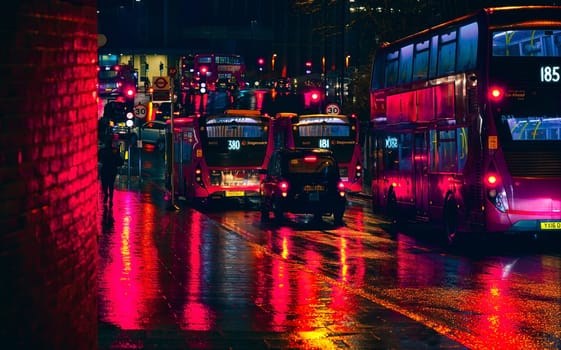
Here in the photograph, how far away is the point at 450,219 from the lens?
78.8ft

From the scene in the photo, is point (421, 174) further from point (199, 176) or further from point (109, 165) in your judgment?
point (199, 176)

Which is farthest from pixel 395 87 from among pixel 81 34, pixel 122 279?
pixel 81 34

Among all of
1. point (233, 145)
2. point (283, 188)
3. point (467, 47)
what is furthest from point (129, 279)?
point (233, 145)

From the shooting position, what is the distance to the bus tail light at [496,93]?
21734mm

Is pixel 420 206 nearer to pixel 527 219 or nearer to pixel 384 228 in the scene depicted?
pixel 384 228

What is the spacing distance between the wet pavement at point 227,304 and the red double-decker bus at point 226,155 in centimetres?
1142

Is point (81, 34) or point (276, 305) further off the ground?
point (81, 34)

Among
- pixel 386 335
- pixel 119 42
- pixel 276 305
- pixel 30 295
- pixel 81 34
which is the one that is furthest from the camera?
pixel 119 42

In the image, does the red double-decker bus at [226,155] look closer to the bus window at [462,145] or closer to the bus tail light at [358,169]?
the bus tail light at [358,169]

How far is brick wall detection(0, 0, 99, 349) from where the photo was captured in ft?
14.6

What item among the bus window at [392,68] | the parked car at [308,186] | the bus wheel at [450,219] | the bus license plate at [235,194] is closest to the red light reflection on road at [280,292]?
the bus wheel at [450,219]

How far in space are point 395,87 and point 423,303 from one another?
1381cm

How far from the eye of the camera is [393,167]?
96.0ft

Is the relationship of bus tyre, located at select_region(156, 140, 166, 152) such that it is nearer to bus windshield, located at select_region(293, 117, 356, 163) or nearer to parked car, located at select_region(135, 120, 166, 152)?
parked car, located at select_region(135, 120, 166, 152)
